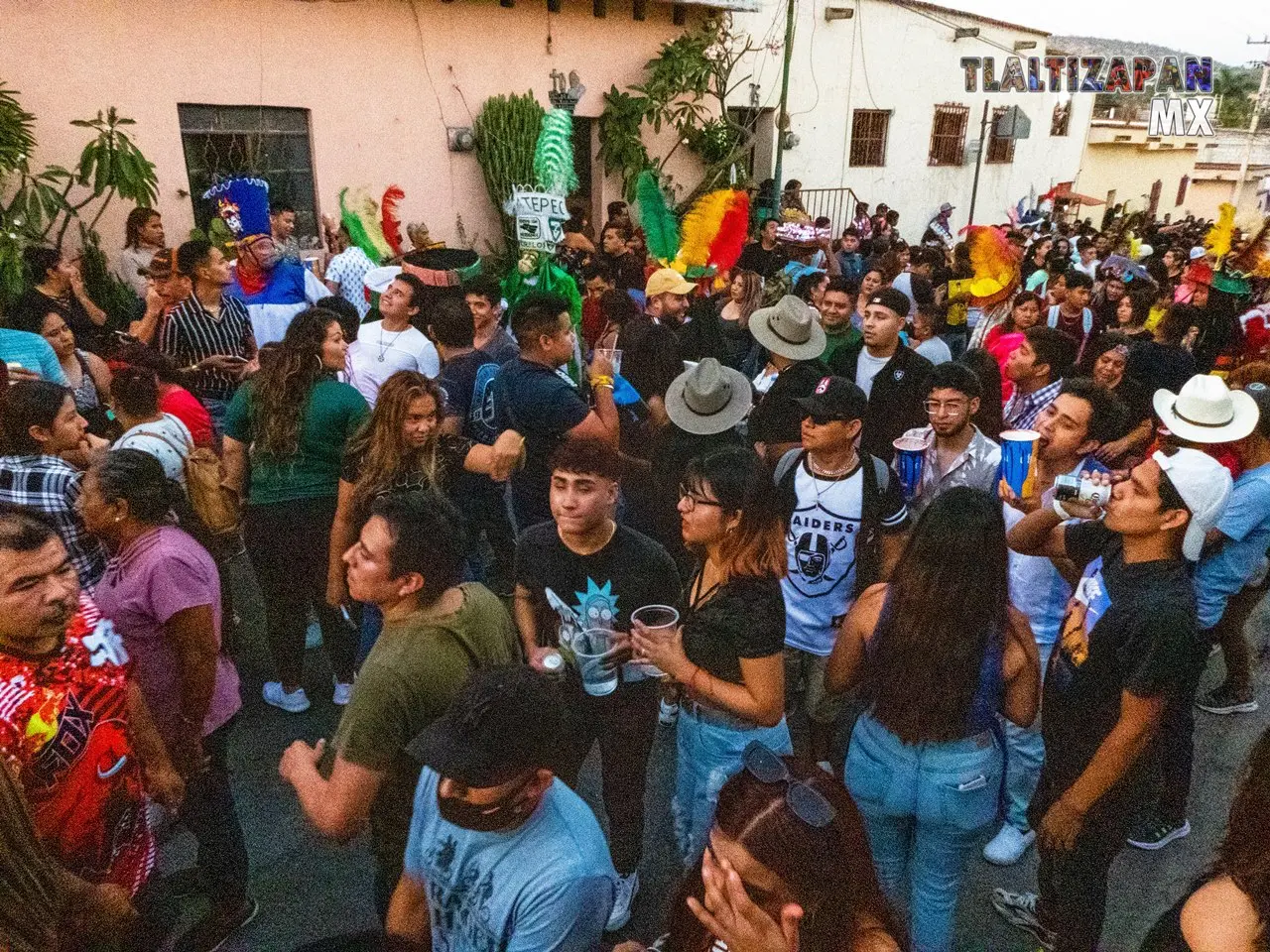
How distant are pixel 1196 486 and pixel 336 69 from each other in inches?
371

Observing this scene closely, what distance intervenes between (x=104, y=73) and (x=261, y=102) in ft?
4.93

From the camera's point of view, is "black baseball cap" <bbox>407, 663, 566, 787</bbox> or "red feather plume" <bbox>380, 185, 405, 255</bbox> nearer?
"black baseball cap" <bbox>407, 663, 566, 787</bbox>

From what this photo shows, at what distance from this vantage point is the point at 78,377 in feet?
15.9

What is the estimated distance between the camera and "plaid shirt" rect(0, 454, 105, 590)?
2.85m

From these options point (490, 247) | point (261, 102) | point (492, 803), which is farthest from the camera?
point (490, 247)

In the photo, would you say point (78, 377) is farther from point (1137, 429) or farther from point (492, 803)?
point (1137, 429)

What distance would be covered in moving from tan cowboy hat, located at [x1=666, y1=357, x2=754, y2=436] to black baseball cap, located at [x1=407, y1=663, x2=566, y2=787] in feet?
8.29

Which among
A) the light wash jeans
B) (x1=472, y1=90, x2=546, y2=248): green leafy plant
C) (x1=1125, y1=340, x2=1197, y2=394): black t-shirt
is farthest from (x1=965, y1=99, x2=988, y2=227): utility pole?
the light wash jeans

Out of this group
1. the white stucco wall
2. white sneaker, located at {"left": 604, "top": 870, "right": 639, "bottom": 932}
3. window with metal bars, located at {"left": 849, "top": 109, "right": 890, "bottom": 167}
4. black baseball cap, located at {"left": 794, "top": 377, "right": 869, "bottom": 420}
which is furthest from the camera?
window with metal bars, located at {"left": 849, "top": 109, "right": 890, "bottom": 167}

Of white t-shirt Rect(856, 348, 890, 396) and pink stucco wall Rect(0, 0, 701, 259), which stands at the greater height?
pink stucco wall Rect(0, 0, 701, 259)

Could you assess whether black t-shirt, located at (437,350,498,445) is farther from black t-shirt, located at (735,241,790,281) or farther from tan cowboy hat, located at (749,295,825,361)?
black t-shirt, located at (735,241,790,281)

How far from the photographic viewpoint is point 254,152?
8828mm

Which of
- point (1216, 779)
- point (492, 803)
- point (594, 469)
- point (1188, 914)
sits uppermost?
point (594, 469)

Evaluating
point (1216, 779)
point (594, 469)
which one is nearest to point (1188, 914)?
point (594, 469)
